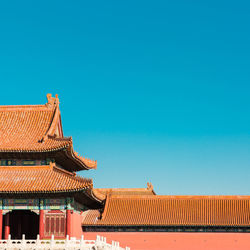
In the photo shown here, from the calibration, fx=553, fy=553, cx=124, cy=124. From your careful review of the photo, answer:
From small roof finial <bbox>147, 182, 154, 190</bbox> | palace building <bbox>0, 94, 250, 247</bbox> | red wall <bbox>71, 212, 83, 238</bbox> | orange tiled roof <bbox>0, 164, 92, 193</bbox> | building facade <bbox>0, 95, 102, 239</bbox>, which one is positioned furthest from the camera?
small roof finial <bbox>147, 182, 154, 190</bbox>

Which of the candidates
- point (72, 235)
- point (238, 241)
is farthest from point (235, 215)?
point (72, 235)

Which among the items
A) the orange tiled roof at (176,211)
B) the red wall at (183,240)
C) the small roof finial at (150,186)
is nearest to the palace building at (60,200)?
the orange tiled roof at (176,211)

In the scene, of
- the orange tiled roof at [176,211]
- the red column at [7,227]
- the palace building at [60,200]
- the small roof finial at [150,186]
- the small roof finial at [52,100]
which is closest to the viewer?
the palace building at [60,200]

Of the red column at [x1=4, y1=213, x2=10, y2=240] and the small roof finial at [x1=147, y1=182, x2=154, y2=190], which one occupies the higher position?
the small roof finial at [x1=147, y1=182, x2=154, y2=190]

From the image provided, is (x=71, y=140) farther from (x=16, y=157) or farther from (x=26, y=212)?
(x=26, y=212)

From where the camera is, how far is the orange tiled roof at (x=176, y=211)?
53.2 m

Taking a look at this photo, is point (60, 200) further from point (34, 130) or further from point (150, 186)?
point (150, 186)

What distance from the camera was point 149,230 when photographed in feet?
176

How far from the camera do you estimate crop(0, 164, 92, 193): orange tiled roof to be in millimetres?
40344

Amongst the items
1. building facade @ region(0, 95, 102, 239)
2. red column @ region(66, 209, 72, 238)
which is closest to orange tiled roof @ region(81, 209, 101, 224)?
building facade @ region(0, 95, 102, 239)

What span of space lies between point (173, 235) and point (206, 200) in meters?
6.23

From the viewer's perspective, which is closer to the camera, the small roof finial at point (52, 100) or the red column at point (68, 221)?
the red column at point (68, 221)

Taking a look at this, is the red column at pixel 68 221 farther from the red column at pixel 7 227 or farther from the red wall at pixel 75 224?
the red column at pixel 7 227

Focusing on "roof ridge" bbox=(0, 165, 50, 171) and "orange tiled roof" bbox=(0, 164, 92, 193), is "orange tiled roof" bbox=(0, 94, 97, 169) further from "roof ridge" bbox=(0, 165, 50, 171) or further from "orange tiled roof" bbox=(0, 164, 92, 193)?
"orange tiled roof" bbox=(0, 164, 92, 193)
